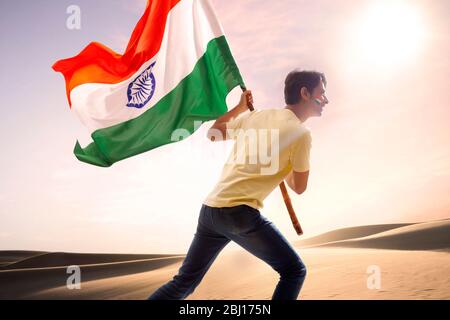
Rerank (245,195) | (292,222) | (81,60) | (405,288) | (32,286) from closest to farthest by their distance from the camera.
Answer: (245,195), (292,222), (81,60), (405,288), (32,286)

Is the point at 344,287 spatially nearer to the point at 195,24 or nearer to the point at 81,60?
the point at 195,24

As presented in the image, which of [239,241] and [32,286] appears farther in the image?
[32,286]

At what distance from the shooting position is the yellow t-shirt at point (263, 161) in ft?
9.90

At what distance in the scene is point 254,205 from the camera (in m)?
3.01

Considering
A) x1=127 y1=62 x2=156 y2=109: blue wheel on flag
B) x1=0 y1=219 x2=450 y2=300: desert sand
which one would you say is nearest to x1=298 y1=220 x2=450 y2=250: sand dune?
x1=0 y1=219 x2=450 y2=300: desert sand

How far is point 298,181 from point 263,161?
1.04 ft

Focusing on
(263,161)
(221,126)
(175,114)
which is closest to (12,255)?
(175,114)

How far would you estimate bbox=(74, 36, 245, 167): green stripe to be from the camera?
482cm

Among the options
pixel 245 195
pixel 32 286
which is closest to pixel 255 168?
pixel 245 195

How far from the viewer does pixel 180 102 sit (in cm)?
495

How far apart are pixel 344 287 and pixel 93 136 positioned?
14.5 ft

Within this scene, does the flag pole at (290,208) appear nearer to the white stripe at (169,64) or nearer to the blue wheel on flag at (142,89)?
the white stripe at (169,64)

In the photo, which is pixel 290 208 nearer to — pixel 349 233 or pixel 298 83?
pixel 298 83

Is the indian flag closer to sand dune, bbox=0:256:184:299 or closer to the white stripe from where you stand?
the white stripe
